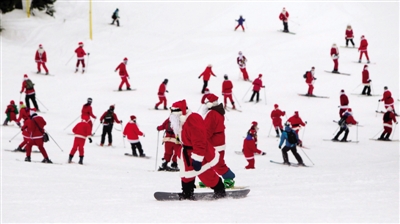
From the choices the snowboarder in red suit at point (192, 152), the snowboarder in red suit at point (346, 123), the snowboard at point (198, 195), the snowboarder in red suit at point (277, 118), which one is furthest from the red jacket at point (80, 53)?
the snowboarder in red suit at point (192, 152)

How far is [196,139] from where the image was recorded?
727 centimetres

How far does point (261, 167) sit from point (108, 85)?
38.7 ft

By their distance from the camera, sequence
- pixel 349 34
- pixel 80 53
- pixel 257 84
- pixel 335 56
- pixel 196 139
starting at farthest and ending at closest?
1. pixel 349 34
2. pixel 335 56
3. pixel 80 53
4. pixel 257 84
5. pixel 196 139

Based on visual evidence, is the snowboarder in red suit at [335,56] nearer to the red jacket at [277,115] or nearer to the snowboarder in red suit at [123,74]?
the red jacket at [277,115]

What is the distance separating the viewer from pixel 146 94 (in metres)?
22.9

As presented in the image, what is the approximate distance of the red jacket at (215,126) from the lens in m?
8.56

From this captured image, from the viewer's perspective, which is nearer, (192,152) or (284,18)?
(192,152)

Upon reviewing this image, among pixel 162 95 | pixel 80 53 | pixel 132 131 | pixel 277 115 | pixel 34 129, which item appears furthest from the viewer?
pixel 80 53

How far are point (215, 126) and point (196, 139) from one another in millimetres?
A: 1383

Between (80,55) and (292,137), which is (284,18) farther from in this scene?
(292,137)

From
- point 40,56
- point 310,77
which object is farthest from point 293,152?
point 40,56

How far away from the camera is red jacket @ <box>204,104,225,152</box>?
8.56m

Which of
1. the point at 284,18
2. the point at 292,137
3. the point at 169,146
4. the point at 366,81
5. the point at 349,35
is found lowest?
the point at 169,146

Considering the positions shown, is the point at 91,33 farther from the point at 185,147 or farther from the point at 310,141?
the point at 185,147
